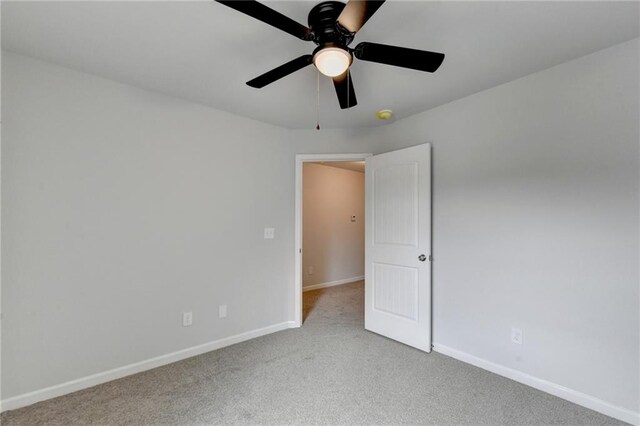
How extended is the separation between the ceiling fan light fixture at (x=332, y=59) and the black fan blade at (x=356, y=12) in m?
0.10

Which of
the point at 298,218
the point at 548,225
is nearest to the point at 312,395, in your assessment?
the point at 298,218

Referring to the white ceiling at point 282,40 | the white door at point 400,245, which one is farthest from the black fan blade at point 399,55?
the white door at point 400,245

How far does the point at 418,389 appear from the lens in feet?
6.98

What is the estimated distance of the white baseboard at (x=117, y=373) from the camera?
1.92 metres

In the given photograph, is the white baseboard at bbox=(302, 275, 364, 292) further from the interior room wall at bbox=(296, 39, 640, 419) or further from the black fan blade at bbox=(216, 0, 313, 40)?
the black fan blade at bbox=(216, 0, 313, 40)

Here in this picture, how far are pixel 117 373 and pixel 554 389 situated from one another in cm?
317

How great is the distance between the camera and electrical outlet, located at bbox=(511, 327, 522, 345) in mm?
2225

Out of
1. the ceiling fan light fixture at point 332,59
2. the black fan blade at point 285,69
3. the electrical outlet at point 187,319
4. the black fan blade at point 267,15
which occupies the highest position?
the black fan blade at point 267,15

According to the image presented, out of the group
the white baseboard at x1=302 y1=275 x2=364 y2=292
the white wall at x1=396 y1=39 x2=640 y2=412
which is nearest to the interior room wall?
the white wall at x1=396 y1=39 x2=640 y2=412

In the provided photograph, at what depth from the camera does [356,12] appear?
3.91 feet

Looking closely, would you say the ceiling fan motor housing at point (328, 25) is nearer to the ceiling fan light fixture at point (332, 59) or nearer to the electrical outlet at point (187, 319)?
the ceiling fan light fixture at point (332, 59)

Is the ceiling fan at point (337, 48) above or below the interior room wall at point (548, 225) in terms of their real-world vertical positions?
above

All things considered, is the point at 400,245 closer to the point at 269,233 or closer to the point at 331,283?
the point at 269,233

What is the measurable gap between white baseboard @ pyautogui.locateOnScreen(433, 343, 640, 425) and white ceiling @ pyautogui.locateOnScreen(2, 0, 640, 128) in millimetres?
2216
